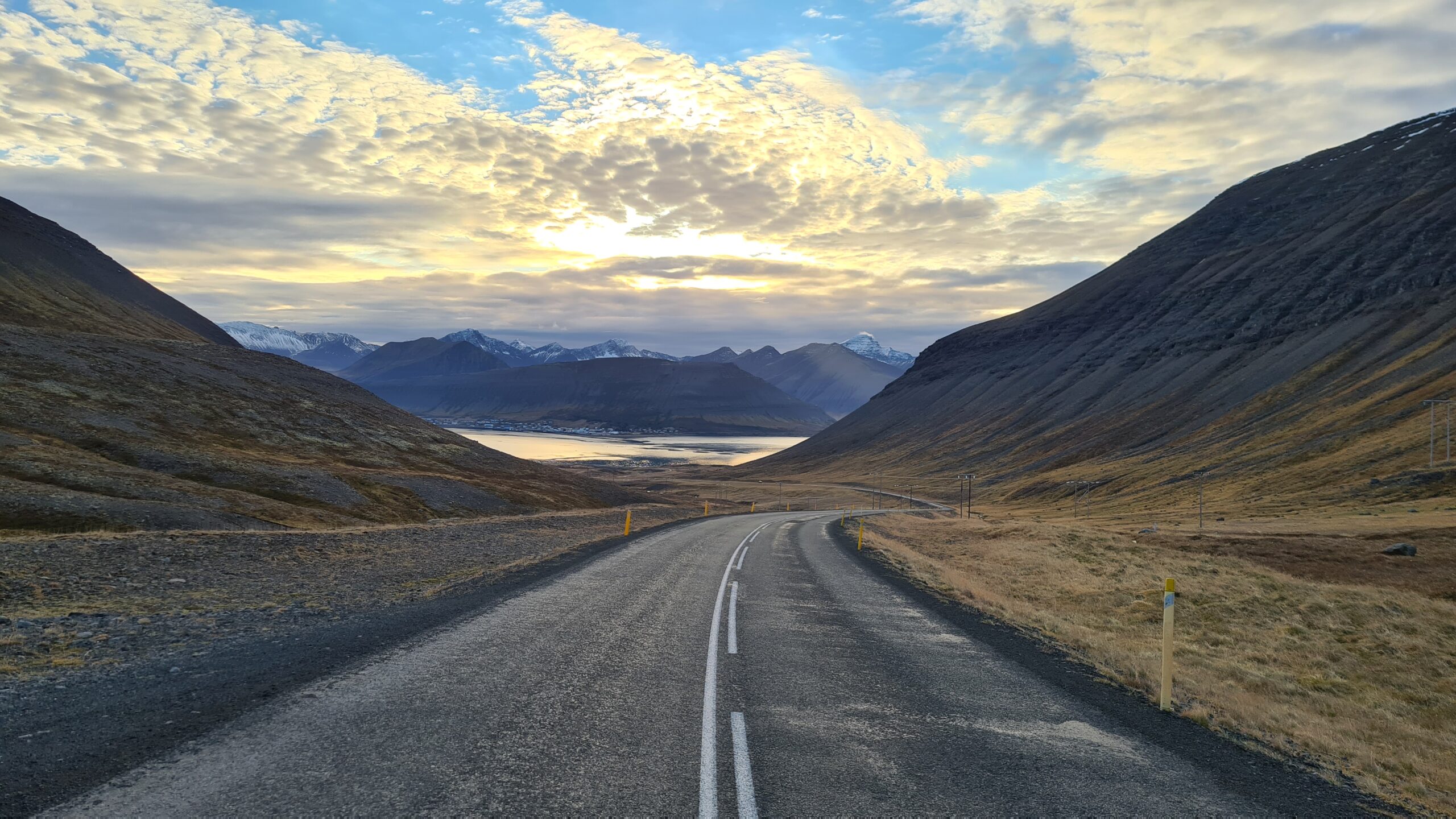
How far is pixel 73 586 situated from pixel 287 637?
6082 mm

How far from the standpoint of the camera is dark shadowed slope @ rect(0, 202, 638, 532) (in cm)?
2872

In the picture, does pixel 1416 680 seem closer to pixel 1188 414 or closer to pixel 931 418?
pixel 1188 414

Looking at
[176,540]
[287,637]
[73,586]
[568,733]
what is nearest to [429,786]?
[568,733]

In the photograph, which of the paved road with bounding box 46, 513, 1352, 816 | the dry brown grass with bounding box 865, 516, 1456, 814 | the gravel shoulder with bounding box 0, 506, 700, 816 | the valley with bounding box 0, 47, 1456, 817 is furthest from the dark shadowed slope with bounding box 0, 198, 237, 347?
the dry brown grass with bounding box 865, 516, 1456, 814

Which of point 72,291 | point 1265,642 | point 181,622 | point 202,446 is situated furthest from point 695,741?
point 72,291

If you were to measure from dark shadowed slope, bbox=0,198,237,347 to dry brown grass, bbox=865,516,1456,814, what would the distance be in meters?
95.6

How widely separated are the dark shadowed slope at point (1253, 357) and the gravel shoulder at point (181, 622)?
239 ft

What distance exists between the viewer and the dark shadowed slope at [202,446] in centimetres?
2872

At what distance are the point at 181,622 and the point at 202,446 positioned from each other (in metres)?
44.3

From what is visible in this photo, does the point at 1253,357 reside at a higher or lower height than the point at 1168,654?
higher

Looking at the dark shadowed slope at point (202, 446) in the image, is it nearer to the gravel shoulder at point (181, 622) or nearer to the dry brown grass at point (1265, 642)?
the gravel shoulder at point (181, 622)

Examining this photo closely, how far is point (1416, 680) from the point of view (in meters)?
16.5

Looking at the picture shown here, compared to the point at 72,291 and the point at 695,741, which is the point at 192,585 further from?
the point at 72,291

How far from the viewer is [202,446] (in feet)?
152
